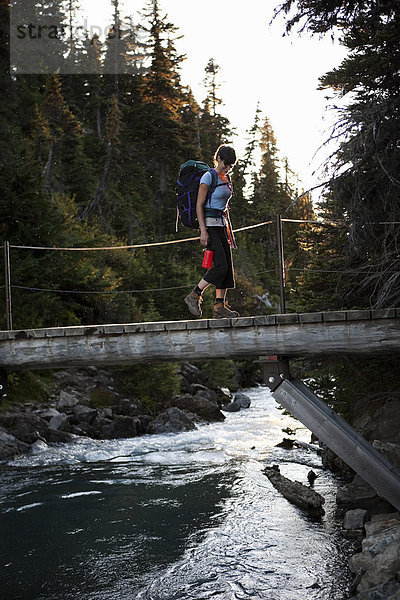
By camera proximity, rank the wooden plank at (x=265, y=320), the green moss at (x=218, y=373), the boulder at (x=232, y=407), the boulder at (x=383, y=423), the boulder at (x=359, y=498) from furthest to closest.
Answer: the green moss at (x=218, y=373) → the boulder at (x=232, y=407) → the boulder at (x=383, y=423) → the boulder at (x=359, y=498) → the wooden plank at (x=265, y=320)

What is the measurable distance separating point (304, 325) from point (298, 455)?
300 inches

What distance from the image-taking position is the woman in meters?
6.94

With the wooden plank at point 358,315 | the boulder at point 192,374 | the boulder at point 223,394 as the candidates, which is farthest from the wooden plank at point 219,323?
the boulder at point 192,374

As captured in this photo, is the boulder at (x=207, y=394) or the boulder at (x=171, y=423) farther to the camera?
the boulder at (x=207, y=394)

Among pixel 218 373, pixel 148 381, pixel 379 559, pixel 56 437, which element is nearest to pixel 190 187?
pixel 379 559

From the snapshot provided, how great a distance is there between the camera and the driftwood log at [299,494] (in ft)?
32.6

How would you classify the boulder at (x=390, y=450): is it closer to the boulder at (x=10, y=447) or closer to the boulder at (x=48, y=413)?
the boulder at (x=10, y=447)

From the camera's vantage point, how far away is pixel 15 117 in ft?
112

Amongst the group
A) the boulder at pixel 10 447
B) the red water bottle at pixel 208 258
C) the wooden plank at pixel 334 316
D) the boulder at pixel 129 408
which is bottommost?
the boulder at pixel 129 408

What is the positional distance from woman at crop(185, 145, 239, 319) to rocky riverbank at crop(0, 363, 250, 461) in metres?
8.86

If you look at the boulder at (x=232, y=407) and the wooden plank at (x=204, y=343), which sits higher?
the wooden plank at (x=204, y=343)

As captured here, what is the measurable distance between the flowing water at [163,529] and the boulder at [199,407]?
16.4 feet

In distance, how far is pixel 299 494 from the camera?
10391mm

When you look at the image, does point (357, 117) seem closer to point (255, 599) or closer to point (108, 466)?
point (255, 599)
